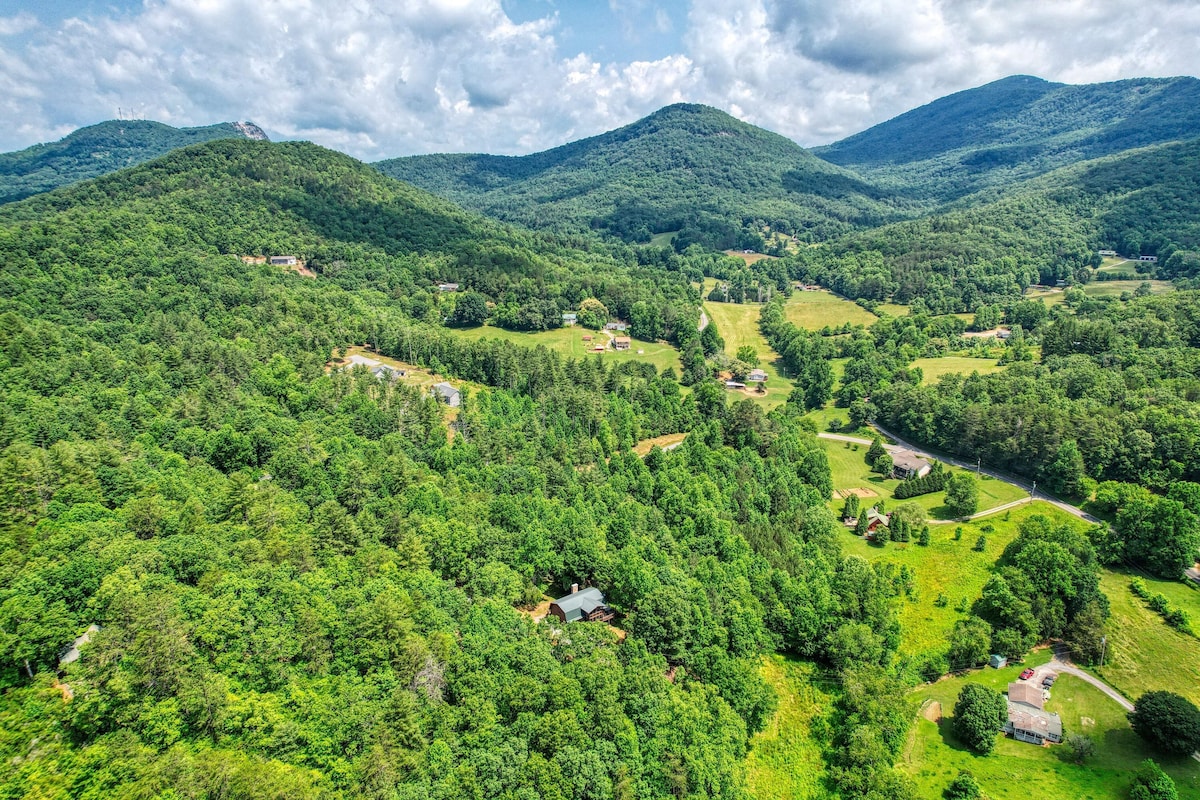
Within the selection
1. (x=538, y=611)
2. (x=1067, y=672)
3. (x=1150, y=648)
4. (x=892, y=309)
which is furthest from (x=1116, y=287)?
(x=538, y=611)

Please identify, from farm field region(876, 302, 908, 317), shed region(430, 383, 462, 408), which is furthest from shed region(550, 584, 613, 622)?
farm field region(876, 302, 908, 317)

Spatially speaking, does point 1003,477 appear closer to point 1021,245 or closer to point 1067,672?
point 1067,672

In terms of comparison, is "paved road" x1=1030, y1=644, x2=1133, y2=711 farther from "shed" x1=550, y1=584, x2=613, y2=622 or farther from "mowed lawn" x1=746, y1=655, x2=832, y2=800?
"shed" x1=550, y1=584, x2=613, y2=622

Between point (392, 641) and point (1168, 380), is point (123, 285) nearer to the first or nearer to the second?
point (392, 641)

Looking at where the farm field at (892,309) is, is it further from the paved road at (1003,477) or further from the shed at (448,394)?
the shed at (448,394)

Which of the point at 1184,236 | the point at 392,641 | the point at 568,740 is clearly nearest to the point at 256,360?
the point at 392,641

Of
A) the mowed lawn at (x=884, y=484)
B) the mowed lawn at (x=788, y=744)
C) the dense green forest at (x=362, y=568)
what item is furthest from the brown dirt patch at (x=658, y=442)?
the mowed lawn at (x=788, y=744)
